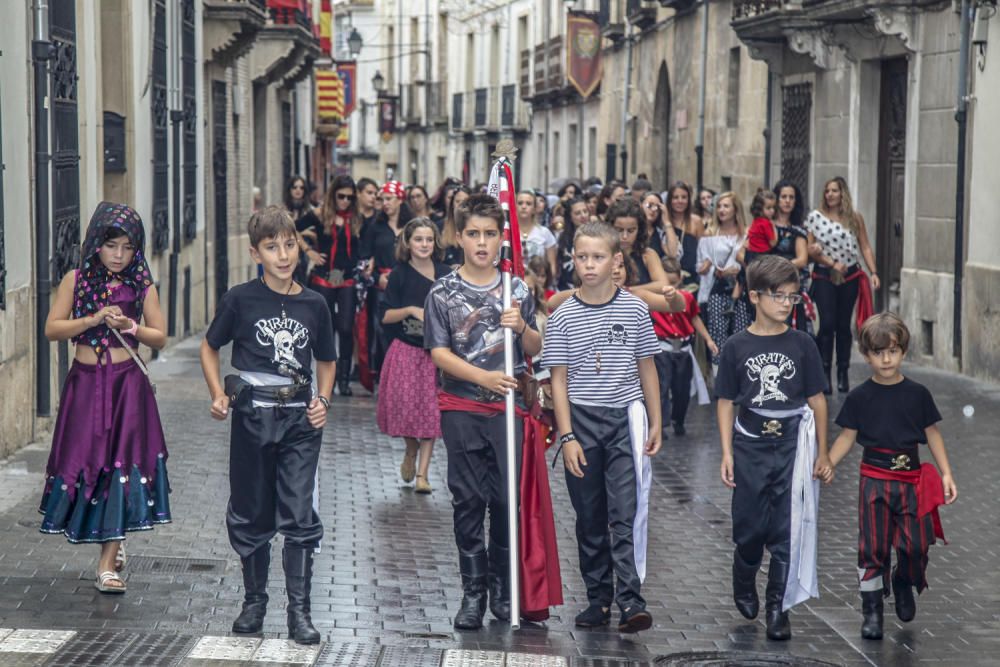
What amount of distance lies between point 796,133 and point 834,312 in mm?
8375

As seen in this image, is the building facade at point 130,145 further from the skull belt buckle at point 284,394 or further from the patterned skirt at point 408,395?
the skull belt buckle at point 284,394

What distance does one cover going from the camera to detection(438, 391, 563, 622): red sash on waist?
6.84 meters

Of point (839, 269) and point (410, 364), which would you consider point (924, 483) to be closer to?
point (410, 364)

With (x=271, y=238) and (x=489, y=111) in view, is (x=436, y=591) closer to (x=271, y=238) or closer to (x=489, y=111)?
(x=271, y=238)

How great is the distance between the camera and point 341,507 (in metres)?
9.64

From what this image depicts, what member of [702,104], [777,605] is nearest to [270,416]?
[777,605]

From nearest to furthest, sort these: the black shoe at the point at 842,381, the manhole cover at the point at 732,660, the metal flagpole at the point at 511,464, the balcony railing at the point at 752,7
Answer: the manhole cover at the point at 732,660
the metal flagpole at the point at 511,464
the black shoe at the point at 842,381
the balcony railing at the point at 752,7

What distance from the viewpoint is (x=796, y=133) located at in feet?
73.9

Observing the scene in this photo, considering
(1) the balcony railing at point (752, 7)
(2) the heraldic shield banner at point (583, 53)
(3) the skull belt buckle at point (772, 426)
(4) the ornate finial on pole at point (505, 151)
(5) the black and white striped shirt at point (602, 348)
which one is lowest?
(3) the skull belt buckle at point (772, 426)

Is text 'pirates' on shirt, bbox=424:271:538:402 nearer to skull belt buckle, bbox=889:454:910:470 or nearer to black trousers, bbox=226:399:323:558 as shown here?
black trousers, bbox=226:399:323:558

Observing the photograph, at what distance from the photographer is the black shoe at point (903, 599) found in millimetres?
7086

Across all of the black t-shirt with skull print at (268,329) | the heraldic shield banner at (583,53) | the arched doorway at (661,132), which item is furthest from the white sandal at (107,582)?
the heraldic shield banner at (583,53)

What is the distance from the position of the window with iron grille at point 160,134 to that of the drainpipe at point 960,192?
767 centimetres

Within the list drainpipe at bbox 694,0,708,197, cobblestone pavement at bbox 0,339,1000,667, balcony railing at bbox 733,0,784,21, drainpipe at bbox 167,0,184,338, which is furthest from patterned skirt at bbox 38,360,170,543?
drainpipe at bbox 694,0,708,197
